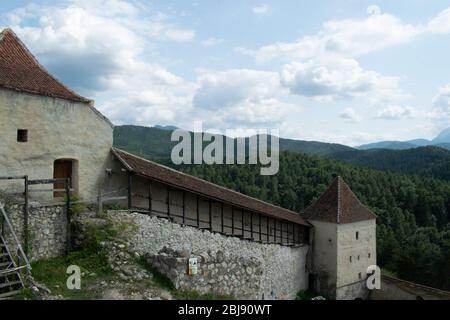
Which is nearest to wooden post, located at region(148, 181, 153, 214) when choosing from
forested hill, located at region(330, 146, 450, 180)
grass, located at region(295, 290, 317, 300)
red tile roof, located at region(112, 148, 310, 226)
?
red tile roof, located at region(112, 148, 310, 226)

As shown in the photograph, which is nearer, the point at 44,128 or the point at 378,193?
the point at 44,128

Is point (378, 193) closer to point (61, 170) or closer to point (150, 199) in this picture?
point (150, 199)

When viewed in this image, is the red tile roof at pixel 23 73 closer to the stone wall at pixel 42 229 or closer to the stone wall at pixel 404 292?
the stone wall at pixel 42 229

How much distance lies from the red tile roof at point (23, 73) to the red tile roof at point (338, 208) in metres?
18.2

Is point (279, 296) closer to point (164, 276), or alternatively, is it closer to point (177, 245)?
point (177, 245)

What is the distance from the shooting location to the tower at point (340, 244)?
27641 mm

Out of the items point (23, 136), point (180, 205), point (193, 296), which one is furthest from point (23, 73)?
point (193, 296)

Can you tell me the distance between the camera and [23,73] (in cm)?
1483

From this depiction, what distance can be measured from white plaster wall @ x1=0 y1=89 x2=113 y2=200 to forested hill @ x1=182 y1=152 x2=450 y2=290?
4004 cm

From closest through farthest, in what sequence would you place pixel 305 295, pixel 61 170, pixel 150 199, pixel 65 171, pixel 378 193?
1. pixel 61 170
2. pixel 65 171
3. pixel 150 199
4. pixel 305 295
5. pixel 378 193

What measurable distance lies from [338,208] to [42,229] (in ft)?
65.6

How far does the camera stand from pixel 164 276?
12.6 meters

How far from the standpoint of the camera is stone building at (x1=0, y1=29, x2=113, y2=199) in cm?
1376
